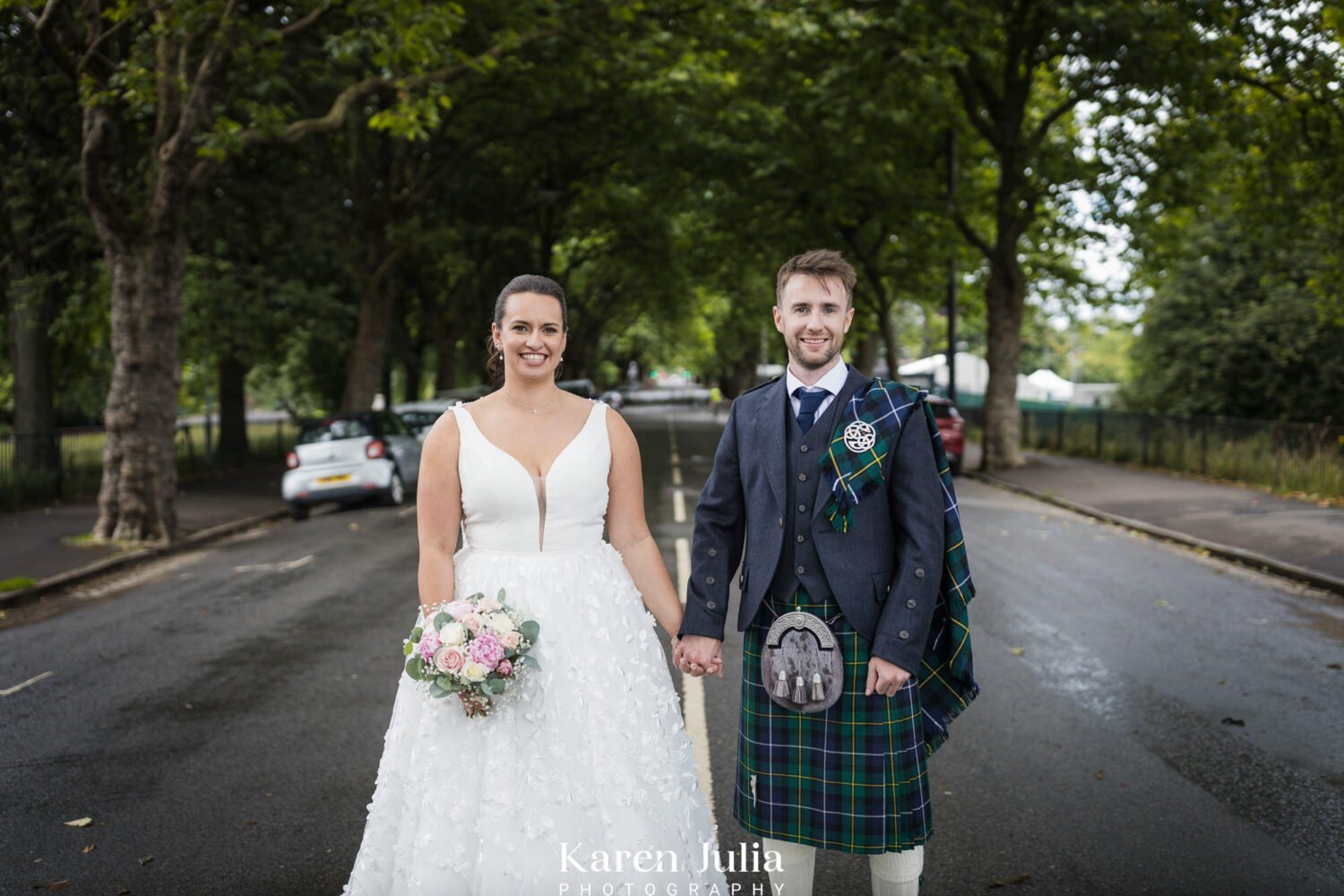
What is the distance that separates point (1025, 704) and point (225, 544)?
10635mm

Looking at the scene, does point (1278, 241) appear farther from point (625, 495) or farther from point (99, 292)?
point (99, 292)

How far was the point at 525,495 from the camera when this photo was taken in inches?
124

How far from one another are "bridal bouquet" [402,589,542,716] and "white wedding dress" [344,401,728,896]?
4.0 inches

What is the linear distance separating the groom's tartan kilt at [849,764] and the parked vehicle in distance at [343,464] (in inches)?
560

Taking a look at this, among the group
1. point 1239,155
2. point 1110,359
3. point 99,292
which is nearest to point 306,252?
point 99,292

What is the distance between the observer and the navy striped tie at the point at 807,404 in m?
3.01

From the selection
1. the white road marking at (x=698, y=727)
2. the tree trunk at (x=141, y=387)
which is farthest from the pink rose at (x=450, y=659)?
the tree trunk at (x=141, y=387)

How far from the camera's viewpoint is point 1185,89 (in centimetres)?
1836

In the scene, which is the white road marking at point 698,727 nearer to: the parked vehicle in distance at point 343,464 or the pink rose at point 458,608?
the pink rose at point 458,608

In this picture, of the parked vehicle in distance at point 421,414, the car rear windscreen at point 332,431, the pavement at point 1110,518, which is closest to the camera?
the pavement at point 1110,518

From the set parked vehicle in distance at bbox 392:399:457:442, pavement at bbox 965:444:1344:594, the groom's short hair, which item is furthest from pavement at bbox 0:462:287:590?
pavement at bbox 965:444:1344:594

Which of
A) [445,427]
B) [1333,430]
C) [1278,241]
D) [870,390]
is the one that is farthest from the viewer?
[1278,241]

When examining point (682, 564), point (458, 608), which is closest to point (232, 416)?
point (682, 564)

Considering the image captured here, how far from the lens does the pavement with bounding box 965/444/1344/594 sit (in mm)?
10938
